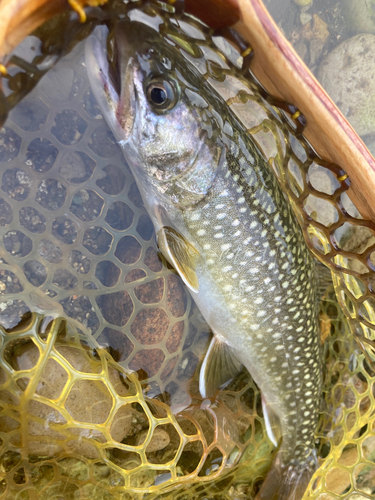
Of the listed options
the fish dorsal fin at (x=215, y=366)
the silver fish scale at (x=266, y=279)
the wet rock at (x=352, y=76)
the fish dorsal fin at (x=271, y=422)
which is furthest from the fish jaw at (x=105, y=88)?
the wet rock at (x=352, y=76)

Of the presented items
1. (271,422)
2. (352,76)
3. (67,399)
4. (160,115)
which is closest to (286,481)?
(271,422)

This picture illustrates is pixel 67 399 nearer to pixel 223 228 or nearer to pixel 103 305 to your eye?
pixel 103 305

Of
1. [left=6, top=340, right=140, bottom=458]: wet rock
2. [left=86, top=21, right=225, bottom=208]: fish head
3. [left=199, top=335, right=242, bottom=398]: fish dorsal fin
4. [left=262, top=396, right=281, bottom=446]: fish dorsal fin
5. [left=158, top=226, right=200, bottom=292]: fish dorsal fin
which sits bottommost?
[left=262, top=396, right=281, bottom=446]: fish dorsal fin

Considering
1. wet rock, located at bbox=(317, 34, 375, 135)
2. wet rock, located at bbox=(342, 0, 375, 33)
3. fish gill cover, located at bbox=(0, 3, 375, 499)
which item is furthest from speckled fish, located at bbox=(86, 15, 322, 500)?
wet rock, located at bbox=(342, 0, 375, 33)

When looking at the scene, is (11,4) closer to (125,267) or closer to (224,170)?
(224,170)

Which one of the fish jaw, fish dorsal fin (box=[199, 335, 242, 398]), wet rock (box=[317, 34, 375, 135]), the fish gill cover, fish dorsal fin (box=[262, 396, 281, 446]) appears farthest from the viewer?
wet rock (box=[317, 34, 375, 135])

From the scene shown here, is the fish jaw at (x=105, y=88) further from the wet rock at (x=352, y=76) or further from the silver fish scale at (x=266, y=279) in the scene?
the wet rock at (x=352, y=76)

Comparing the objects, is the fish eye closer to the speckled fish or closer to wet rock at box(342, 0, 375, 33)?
the speckled fish

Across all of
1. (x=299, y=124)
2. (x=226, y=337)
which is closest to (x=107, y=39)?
(x=299, y=124)
